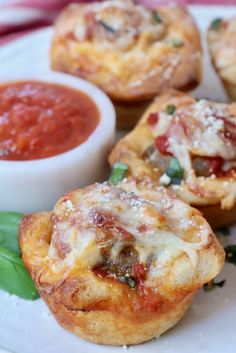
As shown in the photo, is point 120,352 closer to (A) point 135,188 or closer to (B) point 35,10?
(A) point 135,188

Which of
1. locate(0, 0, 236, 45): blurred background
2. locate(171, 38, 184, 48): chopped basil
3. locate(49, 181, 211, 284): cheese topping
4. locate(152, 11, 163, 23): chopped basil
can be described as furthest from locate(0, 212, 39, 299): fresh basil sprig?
locate(0, 0, 236, 45): blurred background

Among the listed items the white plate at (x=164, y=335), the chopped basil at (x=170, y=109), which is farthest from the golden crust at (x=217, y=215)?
the chopped basil at (x=170, y=109)

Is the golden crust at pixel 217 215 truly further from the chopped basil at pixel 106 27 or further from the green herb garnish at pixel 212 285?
the chopped basil at pixel 106 27

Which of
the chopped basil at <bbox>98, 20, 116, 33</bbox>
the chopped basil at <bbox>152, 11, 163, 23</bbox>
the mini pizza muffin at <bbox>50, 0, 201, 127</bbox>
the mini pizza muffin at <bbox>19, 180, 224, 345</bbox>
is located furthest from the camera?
the chopped basil at <bbox>152, 11, 163, 23</bbox>

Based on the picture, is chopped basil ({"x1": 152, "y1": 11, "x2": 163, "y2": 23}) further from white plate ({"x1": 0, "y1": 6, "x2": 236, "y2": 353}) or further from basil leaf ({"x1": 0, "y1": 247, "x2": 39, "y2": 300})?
basil leaf ({"x1": 0, "y1": 247, "x2": 39, "y2": 300})

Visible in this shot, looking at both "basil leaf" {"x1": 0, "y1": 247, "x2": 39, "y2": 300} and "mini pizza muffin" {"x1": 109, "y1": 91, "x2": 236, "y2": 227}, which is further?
"mini pizza muffin" {"x1": 109, "y1": 91, "x2": 236, "y2": 227}

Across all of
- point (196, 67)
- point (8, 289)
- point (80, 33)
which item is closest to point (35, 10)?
point (80, 33)
